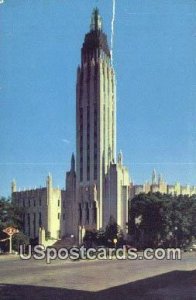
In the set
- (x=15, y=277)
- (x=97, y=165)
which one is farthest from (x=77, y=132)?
(x=15, y=277)

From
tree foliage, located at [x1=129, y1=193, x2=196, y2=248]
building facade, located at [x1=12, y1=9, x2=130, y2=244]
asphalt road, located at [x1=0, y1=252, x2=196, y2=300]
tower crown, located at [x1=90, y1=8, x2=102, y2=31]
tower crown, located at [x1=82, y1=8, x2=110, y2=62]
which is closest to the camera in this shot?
asphalt road, located at [x1=0, y1=252, x2=196, y2=300]

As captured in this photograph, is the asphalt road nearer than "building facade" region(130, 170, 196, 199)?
Yes

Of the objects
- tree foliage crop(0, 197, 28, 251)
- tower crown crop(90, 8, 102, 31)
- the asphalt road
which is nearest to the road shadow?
the asphalt road

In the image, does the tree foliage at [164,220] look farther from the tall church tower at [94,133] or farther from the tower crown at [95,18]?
the tower crown at [95,18]

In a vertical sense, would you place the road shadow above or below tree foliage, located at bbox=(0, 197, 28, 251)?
below

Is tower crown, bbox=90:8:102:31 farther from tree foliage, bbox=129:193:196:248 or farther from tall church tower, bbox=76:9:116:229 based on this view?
tree foliage, bbox=129:193:196:248
